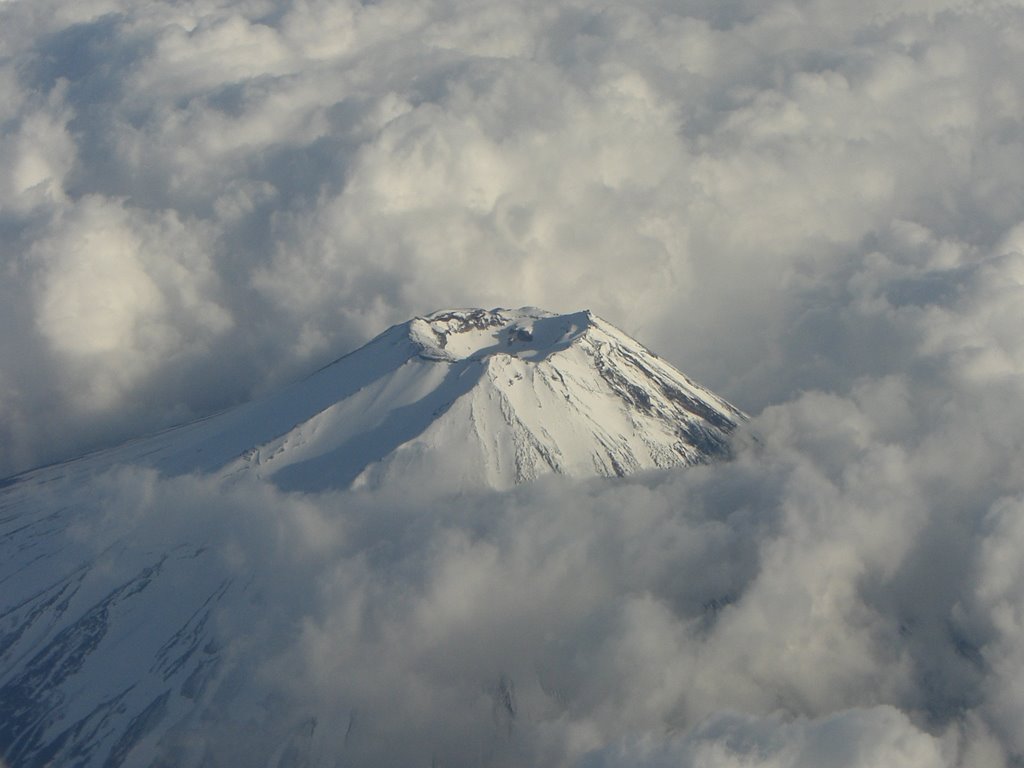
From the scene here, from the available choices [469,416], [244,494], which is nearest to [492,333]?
[469,416]

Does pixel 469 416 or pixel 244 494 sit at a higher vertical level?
pixel 469 416

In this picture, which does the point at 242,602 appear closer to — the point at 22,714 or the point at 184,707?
the point at 184,707

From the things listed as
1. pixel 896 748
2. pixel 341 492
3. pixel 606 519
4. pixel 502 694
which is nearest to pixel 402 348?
pixel 341 492

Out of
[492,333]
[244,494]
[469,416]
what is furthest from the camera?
[492,333]

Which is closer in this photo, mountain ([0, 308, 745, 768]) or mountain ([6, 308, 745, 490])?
mountain ([0, 308, 745, 768])

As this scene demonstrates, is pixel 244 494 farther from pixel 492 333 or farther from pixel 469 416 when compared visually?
pixel 492 333
